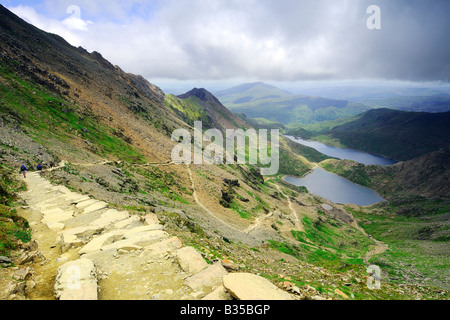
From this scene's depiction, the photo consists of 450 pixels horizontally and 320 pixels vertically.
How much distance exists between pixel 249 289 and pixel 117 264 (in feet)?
24.3

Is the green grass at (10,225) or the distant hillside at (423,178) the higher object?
the green grass at (10,225)

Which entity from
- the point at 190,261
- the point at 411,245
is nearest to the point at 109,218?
the point at 190,261

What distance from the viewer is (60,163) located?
35.2 metres

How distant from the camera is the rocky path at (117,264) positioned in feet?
30.9

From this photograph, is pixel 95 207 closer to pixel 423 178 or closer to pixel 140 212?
pixel 140 212

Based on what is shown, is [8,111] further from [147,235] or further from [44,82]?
[147,235]

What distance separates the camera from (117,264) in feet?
38.4

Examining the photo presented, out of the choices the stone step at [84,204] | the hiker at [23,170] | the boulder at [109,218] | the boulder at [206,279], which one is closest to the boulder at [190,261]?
the boulder at [206,279]

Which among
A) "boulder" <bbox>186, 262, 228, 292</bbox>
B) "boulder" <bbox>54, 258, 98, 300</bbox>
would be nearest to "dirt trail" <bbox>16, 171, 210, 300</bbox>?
"boulder" <bbox>186, 262, 228, 292</bbox>

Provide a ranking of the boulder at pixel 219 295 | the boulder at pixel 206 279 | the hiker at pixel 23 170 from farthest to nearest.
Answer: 1. the hiker at pixel 23 170
2. the boulder at pixel 206 279
3. the boulder at pixel 219 295

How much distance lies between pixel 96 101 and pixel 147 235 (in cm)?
8344

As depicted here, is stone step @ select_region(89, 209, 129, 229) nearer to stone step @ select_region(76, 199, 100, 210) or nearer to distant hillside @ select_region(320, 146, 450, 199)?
stone step @ select_region(76, 199, 100, 210)

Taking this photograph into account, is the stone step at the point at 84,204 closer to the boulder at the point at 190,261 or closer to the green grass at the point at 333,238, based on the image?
the boulder at the point at 190,261

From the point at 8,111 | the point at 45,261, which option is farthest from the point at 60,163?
the point at 45,261
